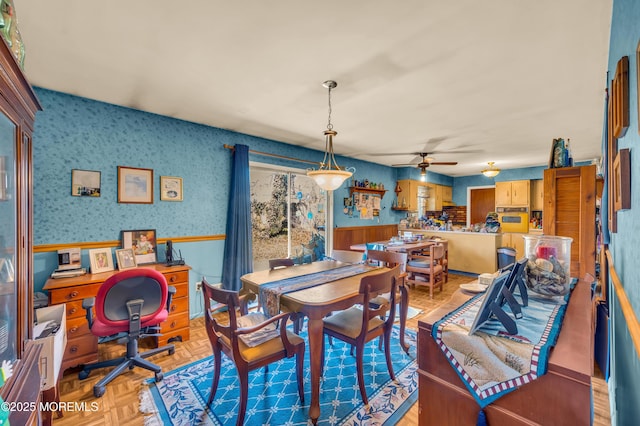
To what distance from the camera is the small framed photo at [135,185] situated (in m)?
2.99

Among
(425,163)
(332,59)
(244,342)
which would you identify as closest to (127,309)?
(244,342)

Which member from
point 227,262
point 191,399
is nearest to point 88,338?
point 191,399

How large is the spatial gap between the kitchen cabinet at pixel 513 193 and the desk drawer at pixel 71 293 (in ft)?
27.0

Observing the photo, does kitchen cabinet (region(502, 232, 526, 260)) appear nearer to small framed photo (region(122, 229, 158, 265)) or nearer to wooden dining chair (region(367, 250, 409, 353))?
wooden dining chair (region(367, 250, 409, 353))

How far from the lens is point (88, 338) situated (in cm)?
245

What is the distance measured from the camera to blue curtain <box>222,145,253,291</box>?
3721 mm

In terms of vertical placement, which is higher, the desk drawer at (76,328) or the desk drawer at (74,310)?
the desk drawer at (74,310)

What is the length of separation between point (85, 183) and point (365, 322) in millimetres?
2933

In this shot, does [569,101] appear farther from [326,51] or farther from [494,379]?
[494,379]

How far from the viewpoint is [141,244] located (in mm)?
3084

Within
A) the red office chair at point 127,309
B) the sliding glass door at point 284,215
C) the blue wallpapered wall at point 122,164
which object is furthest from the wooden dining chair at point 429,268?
the red office chair at point 127,309

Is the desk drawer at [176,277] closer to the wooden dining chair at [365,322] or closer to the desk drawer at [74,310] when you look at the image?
the desk drawer at [74,310]

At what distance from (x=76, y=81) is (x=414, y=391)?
371 cm

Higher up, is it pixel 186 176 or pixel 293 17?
pixel 293 17
